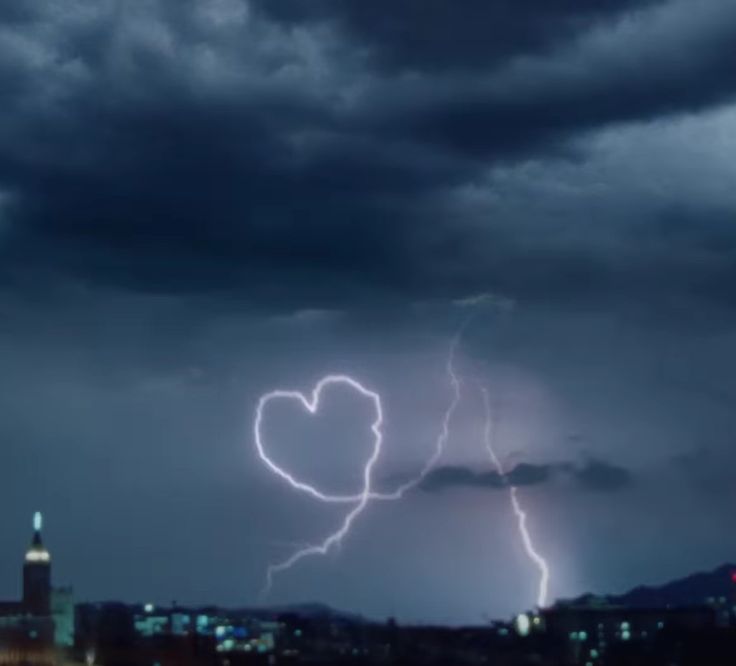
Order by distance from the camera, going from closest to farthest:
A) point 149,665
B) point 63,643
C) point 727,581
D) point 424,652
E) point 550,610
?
point 424,652, point 149,665, point 550,610, point 63,643, point 727,581

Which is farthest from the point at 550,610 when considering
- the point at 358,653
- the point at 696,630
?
the point at 358,653

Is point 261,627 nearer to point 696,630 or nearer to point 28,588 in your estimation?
point 28,588

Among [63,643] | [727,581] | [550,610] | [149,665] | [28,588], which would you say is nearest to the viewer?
[149,665]

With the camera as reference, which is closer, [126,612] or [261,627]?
[261,627]

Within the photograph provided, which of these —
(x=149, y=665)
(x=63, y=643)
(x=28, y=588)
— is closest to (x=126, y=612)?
(x=28, y=588)

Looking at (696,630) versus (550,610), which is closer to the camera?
(696,630)

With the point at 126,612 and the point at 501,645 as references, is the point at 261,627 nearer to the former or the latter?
the point at 126,612
